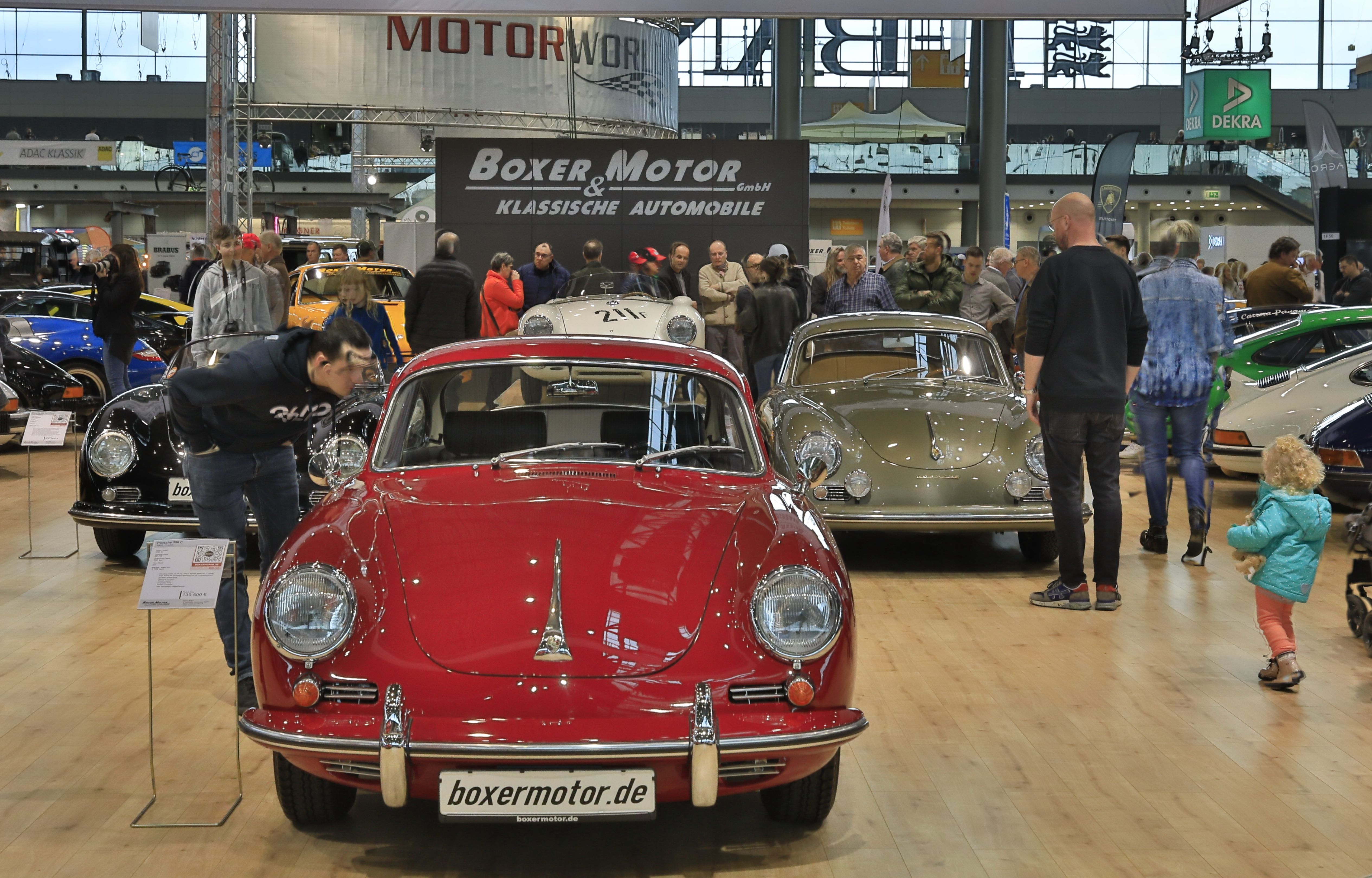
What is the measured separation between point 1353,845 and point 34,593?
21.1 feet

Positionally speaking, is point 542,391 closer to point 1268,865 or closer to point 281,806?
point 281,806

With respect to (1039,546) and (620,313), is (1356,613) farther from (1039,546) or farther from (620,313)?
(620,313)

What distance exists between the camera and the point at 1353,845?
394 centimetres

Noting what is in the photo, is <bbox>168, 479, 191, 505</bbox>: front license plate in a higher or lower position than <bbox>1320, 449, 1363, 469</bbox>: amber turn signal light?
lower

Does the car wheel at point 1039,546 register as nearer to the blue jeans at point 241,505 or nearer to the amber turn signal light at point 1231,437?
the amber turn signal light at point 1231,437

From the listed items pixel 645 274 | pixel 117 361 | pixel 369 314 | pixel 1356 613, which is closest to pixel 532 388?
pixel 1356 613

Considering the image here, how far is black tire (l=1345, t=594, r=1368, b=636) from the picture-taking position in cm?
623

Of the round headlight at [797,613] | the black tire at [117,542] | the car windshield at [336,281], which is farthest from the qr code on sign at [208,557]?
the car windshield at [336,281]

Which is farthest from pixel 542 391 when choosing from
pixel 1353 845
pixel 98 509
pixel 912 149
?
pixel 912 149

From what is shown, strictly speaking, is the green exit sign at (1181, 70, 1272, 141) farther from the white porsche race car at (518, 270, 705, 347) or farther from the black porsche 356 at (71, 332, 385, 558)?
the black porsche 356 at (71, 332, 385, 558)

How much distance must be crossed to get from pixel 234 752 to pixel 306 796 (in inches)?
37.5

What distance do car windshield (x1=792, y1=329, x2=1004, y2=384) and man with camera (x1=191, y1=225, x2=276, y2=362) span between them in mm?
4157

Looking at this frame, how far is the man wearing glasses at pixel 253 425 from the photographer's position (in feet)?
14.9

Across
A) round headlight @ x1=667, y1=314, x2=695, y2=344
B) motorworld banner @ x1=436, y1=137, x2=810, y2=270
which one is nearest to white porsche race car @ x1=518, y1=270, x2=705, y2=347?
round headlight @ x1=667, y1=314, x2=695, y2=344
